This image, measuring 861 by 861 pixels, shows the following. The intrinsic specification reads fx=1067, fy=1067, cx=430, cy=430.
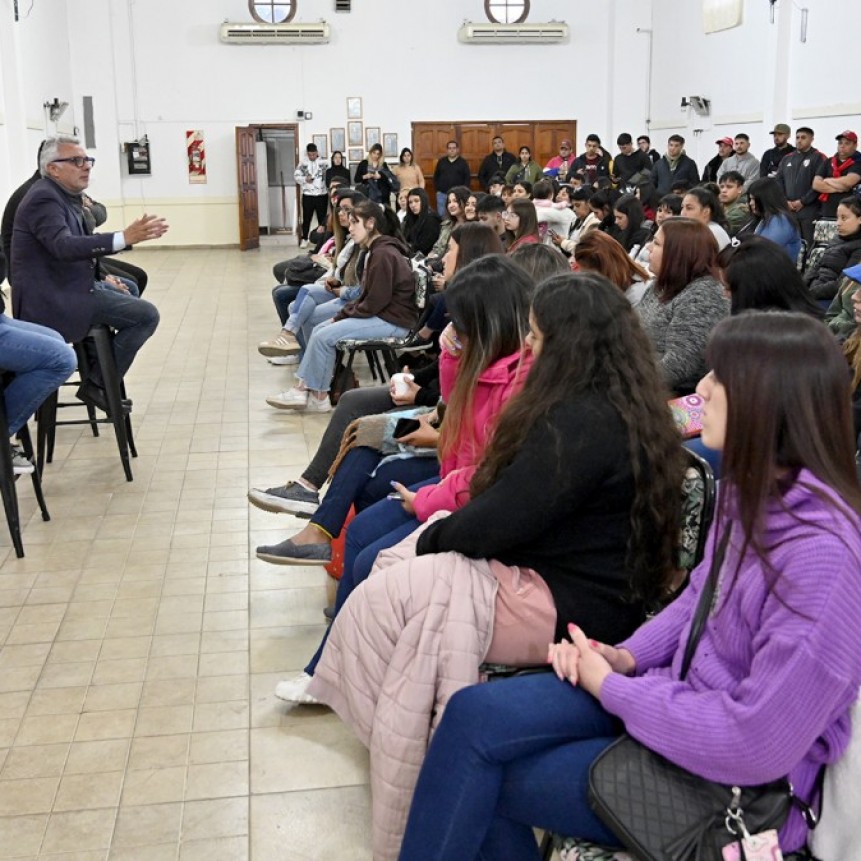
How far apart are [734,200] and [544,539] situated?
804cm

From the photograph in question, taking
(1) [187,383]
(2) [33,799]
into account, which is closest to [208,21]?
(1) [187,383]

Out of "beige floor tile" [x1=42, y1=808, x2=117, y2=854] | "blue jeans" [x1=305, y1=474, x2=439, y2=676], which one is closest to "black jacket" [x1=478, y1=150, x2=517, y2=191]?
"blue jeans" [x1=305, y1=474, x2=439, y2=676]

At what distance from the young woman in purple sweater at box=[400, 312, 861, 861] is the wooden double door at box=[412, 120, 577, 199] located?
54.8 ft

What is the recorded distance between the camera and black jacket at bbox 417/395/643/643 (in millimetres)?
1934

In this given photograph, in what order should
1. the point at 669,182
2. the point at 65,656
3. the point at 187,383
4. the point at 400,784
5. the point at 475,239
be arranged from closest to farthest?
the point at 400,784 → the point at 65,656 → the point at 475,239 → the point at 187,383 → the point at 669,182

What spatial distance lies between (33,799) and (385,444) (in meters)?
1.34

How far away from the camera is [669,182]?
1356 centimetres

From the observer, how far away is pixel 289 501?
3.73 metres

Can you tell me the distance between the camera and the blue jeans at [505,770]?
1.57 metres

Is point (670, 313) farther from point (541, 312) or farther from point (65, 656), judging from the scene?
point (65, 656)

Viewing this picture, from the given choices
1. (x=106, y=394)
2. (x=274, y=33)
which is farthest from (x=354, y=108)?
(x=106, y=394)

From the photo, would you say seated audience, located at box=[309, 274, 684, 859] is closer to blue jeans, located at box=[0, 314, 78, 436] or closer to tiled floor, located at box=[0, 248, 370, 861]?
tiled floor, located at box=[0, 248, 370, 861]

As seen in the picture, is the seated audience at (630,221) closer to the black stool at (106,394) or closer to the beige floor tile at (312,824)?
the black stool at (106,394)

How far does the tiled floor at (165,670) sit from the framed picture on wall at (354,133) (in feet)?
42.3
